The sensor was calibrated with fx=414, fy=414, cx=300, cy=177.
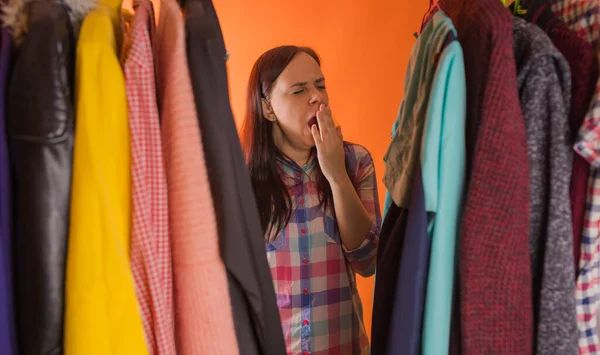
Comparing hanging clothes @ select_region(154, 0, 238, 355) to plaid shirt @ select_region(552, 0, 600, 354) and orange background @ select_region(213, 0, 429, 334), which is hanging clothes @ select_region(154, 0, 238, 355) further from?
orange background @ select_region(213, 0, 429, 334)

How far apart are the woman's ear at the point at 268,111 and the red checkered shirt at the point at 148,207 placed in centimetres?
65

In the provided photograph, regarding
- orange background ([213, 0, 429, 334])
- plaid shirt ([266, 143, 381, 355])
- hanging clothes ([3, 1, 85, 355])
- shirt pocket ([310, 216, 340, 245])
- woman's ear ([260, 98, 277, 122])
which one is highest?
orange background ([213, 0, 429, 334])

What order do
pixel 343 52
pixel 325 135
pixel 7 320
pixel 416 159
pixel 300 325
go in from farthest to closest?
pixel 343 52 < pixel 300 325 < pixel 325 135 < pixel 416 159 < pixel 7 320

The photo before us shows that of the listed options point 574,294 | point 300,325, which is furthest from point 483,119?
point 300,325

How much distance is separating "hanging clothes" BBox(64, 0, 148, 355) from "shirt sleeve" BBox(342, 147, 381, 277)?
A: 0.65 m

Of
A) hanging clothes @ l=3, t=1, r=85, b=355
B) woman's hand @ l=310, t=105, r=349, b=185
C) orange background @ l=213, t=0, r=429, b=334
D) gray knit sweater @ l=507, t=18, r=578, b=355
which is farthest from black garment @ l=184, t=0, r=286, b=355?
orange background @ l=213, t=0, r=429, b=334

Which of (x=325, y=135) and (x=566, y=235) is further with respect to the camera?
(x=325, y=135)

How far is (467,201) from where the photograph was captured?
0.47 meters

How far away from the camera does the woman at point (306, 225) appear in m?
1.05

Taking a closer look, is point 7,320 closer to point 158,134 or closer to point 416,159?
point 158,134

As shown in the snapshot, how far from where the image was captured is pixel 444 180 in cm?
49

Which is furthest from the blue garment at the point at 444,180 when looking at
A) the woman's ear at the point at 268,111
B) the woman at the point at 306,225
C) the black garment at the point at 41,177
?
the woman's ear at the point at 268,111

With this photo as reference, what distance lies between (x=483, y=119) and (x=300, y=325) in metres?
0.76

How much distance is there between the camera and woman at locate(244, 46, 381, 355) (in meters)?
1.05
